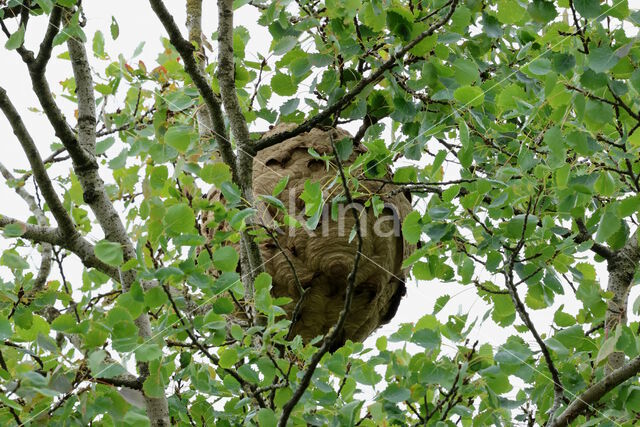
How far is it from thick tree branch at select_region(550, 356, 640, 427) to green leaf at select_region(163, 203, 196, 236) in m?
0.95

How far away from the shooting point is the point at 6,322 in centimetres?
184

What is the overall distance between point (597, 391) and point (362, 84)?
95 centimetres

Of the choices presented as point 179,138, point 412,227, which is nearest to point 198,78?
point 179,138

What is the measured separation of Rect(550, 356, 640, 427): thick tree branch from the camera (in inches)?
76.3

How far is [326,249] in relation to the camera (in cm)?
275

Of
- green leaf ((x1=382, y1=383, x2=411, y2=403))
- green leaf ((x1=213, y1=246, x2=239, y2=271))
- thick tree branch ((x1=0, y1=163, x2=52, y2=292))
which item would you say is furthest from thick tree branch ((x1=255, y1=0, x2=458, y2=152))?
thick tree branch ((x1=0, y1=163, x2=52, y2=292))

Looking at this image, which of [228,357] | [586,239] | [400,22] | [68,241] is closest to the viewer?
[228,357]

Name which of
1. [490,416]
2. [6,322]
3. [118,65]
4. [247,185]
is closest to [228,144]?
[247,185]

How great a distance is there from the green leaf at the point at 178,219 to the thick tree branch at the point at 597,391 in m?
0.95

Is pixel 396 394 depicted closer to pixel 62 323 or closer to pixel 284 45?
pixel 62 323

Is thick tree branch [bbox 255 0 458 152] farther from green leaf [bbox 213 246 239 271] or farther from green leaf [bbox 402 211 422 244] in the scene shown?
green leaf [bbox 213 246 239 271]

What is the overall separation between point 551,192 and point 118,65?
1249 millimetres

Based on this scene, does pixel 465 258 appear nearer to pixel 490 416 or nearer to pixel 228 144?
pixel 490 416

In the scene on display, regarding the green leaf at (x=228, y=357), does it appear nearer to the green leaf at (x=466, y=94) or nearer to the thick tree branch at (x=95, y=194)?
the thick tree branch at (x=95, y=194)
